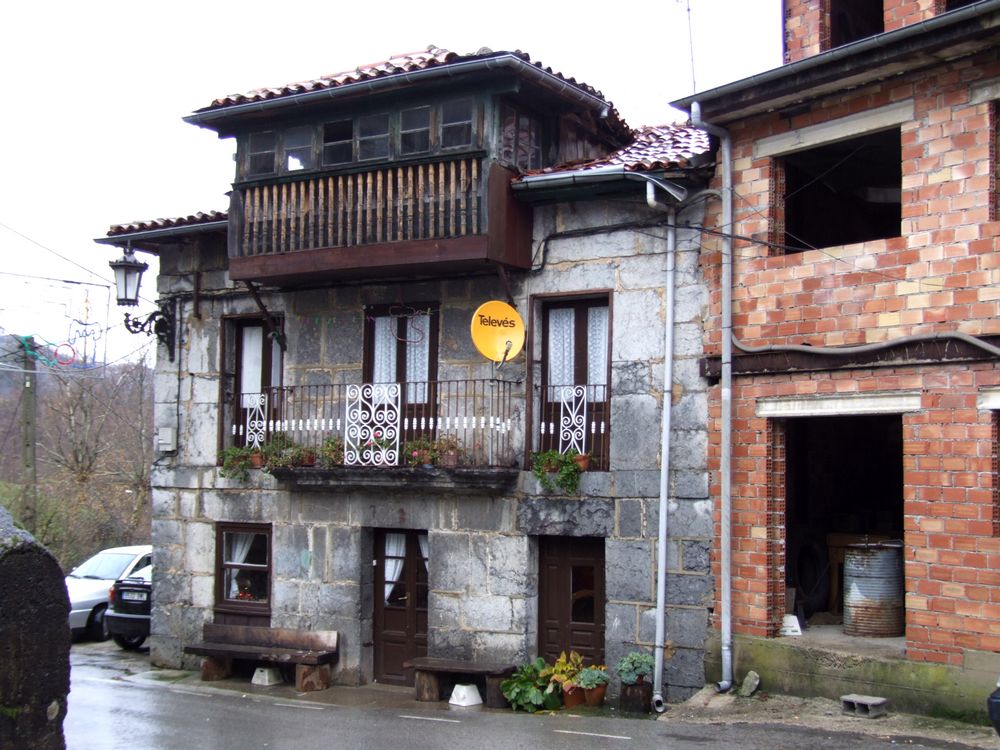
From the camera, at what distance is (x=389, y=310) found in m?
14.4

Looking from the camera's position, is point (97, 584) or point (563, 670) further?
point (97, 584)

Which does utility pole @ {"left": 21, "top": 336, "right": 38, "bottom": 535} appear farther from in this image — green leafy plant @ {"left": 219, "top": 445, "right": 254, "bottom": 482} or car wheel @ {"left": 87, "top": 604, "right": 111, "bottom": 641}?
green leafy plant @ {"left": 219, "top": 445, "right": 254, "bottom": 482}

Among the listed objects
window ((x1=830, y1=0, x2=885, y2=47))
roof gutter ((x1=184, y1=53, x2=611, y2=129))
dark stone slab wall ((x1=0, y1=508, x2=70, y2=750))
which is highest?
window ((x1=830, y1=0, x2=885, y2=47))

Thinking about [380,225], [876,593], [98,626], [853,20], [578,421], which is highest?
[853,20]

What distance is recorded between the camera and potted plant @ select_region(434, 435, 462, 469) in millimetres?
12953

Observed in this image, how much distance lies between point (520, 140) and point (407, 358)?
304cm

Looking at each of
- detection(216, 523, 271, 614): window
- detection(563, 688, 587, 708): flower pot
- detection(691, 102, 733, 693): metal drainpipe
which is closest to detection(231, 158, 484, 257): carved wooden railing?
detection(691, 102, 733, 693): metal drainpipe

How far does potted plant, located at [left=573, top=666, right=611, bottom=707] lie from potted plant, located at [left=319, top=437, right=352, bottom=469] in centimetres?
403

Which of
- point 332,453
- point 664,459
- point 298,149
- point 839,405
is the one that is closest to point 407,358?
point 332,453

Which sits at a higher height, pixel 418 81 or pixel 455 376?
pixel 418 81

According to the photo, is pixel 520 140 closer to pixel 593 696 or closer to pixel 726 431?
pixel 726 431

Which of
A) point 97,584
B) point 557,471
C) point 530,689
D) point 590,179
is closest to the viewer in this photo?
point 590,179

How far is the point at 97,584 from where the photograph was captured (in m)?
19.2

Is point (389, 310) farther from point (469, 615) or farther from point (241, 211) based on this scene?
point (469, 615)
